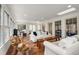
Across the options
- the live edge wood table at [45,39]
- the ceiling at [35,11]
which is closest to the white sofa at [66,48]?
the live edge wood table at [45,39]

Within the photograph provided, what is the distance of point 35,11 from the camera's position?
2477 millimetres

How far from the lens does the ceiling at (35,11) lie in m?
2.29

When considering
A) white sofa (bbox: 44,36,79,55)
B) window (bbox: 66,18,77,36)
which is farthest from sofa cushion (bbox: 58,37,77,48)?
window (bbox: 66,18,77,36)

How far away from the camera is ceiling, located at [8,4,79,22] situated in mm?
2285

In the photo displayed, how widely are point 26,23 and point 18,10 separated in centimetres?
40

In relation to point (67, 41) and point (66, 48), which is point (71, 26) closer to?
point (67, 41)

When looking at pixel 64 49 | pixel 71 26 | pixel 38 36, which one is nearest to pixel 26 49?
pixel 38 36

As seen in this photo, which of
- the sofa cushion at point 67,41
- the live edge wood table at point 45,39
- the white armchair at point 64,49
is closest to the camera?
the white armchair at point 64,49

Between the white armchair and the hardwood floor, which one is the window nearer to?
the white armchair

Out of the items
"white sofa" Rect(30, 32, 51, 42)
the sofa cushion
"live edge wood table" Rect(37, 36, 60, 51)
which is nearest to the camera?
the sofa cushion

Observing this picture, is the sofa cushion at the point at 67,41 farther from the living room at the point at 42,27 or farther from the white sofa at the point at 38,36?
the white sofa at the point at 38,36
